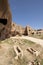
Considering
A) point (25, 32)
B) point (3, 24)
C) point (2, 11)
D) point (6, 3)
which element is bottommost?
point (25, 32)

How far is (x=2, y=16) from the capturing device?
361 inches

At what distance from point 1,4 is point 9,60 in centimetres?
483

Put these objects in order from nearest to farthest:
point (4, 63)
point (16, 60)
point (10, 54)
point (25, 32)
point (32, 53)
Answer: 1. point (4, 63)
2. point (16, 60)
3. point (10, 54)
4. point (32, 53)
5. point (25, 32)

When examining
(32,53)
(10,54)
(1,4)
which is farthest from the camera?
(32,53)

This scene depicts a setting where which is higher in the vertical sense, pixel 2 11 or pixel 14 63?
pixel 2 11

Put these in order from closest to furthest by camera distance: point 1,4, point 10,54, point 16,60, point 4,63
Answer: point 1,4 < point 4,63 < point 16,60 < point 10,54

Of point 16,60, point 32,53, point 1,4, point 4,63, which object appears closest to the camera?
point 1,4

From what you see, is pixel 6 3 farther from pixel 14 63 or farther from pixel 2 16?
pixel 14 63

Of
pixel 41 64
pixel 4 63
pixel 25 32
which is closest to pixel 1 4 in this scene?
pixel 4 63

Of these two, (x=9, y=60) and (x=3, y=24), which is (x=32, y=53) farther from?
(x=3, y=24)

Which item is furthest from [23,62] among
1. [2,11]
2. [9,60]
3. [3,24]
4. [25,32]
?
[25,32]

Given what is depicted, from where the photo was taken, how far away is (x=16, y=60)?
10711mm

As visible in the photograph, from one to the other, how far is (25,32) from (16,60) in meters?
38.2

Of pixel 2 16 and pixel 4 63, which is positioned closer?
pixel 2 16
